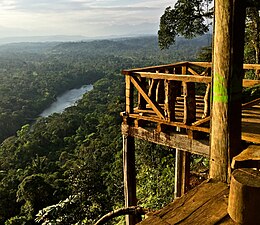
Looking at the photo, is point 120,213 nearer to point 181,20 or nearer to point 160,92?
point 160,92

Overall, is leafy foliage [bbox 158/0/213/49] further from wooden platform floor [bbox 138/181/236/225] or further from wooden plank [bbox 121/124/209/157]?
wooden platform floor [bbox 138/181/236/225]

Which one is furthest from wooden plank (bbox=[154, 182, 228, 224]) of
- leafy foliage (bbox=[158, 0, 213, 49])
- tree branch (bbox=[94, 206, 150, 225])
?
leafy foliage (bbox=[158, 0, 213, 49])

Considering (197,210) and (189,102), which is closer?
(197,210)

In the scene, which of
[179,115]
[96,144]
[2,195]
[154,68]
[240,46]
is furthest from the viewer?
[96,144]

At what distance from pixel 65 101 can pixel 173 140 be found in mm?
77156

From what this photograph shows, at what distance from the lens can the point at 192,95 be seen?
4062 mm

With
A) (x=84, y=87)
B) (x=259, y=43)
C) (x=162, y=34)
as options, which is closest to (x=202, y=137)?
(x=162, y=34)

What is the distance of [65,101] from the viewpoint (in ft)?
262

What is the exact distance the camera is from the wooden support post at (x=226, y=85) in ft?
6.06

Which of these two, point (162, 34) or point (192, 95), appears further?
point (162, 34)

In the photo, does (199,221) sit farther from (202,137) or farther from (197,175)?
(197,175)

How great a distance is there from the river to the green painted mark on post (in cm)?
6762

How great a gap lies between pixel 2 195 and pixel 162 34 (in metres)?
20.0

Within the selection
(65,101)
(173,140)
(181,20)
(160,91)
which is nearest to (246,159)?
(173,140)
